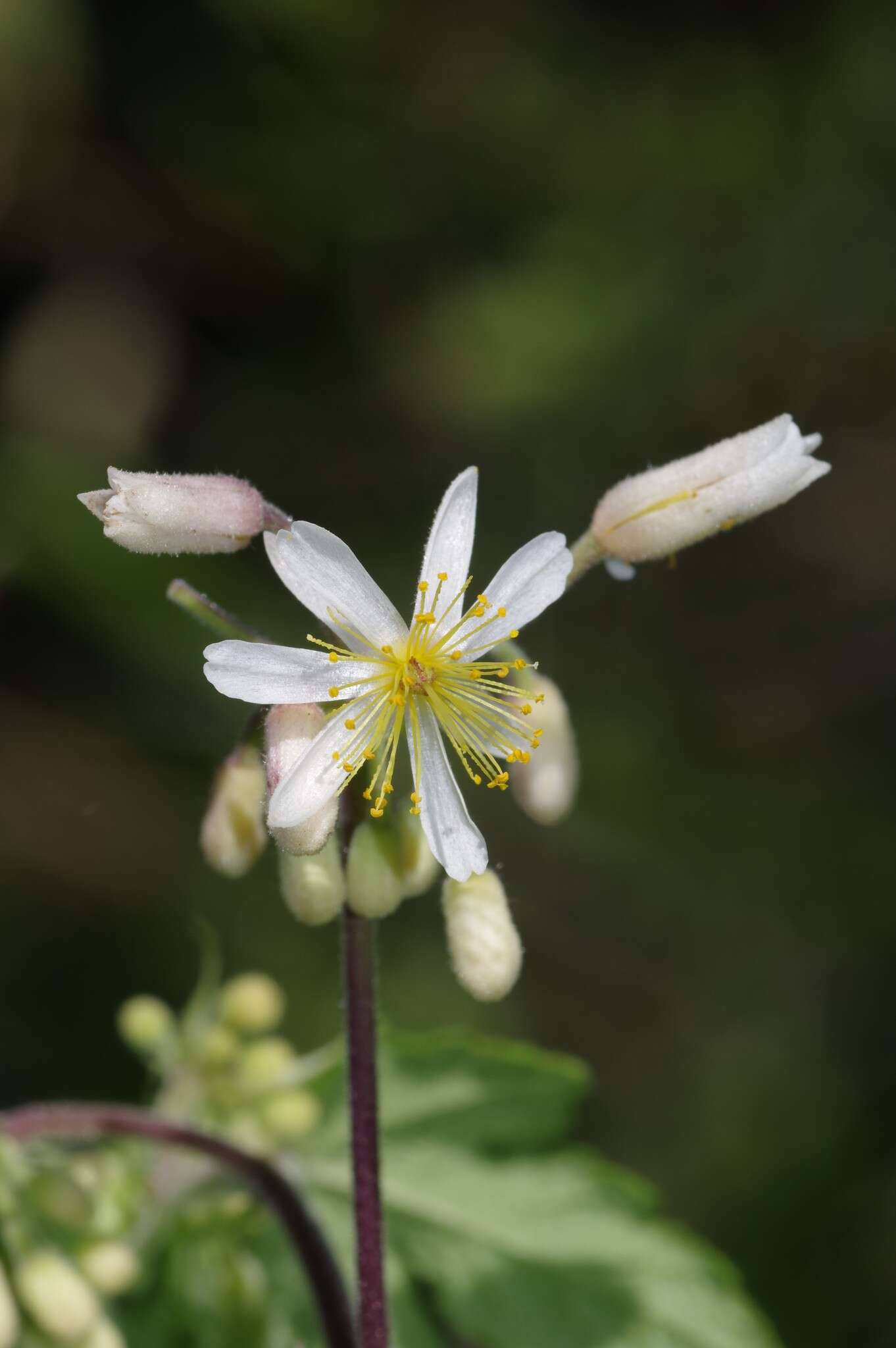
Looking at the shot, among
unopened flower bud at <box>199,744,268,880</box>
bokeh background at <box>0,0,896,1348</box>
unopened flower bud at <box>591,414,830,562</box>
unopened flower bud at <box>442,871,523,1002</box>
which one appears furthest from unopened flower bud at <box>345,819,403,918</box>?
bokeh background at <box>0,0,896,1348</box>

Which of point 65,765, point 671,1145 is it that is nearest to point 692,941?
point 671,1145

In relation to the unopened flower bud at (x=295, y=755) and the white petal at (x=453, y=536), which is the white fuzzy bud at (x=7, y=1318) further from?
the white petal at (x=453, y=536)

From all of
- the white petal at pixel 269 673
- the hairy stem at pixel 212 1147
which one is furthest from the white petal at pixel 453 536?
the hairy stem at pixel 212 1147

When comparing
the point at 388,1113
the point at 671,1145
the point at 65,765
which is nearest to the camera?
the point at 388,1113

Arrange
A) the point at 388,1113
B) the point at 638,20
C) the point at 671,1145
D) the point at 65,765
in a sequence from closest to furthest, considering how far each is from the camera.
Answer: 1. the point at 388,1113
2. the point at 671,1145
3. the point at 65,765
4. the point at 638,20

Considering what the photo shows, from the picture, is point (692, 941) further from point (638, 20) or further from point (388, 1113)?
point (638, 20)

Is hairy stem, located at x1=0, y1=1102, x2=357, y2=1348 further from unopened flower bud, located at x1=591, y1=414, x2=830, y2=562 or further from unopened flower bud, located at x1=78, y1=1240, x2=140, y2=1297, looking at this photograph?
unopened flower bud, located at x1=591, y1=414, x2=830, y2=562

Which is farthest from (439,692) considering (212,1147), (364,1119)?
(212,1147)
